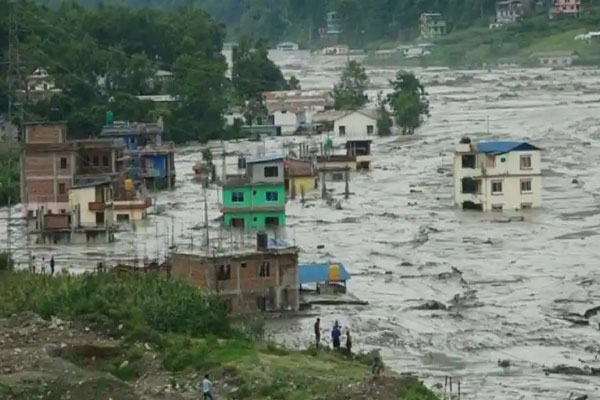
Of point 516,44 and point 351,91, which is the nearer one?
point 351,91

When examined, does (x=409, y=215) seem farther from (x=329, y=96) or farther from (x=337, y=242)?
(x=329, y=96)

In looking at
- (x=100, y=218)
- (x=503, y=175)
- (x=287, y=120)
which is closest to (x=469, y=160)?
(x=503, y=175)

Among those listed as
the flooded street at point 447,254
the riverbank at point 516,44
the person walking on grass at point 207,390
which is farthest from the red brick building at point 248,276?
the riverbank at point 516,44

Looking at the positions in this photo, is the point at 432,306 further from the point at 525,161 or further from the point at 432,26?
the point at 432,26

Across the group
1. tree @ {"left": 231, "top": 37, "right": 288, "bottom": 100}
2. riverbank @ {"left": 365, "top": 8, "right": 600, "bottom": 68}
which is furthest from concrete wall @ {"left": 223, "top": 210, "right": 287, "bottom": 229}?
riverbank @ {"left": 365, "top": 8, "right": 600, "bottom": 68}

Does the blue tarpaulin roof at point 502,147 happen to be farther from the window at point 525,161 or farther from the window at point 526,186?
the window at point 526,186

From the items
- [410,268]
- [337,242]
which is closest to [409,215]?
[337,242]

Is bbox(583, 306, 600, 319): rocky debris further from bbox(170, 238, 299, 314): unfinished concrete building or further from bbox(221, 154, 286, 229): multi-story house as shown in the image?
bbox(221, 154, 286, 229): multi-story house
